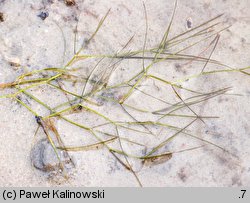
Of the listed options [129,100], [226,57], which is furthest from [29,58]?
[226,57]

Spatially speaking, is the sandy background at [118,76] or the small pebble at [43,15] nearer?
the sandy background at [118,76]

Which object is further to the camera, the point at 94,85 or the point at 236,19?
the point at 236,19

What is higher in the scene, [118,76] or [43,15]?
[43,15]

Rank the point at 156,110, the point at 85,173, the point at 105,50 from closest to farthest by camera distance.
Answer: the point at 85,173 → the point at 156,110 → the point at 105,50

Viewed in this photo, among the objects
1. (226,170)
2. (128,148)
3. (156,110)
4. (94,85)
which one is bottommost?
(226,170)

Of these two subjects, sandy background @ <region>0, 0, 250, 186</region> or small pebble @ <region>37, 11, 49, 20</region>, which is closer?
sandy background @ <region>0, 0, 250, 186</region>

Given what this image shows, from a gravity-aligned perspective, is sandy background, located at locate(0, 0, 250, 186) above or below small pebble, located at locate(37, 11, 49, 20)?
below

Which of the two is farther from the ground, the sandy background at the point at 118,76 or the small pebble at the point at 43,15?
the small pebble at the point at 43,15

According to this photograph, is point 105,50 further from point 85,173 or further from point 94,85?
point 85,173
